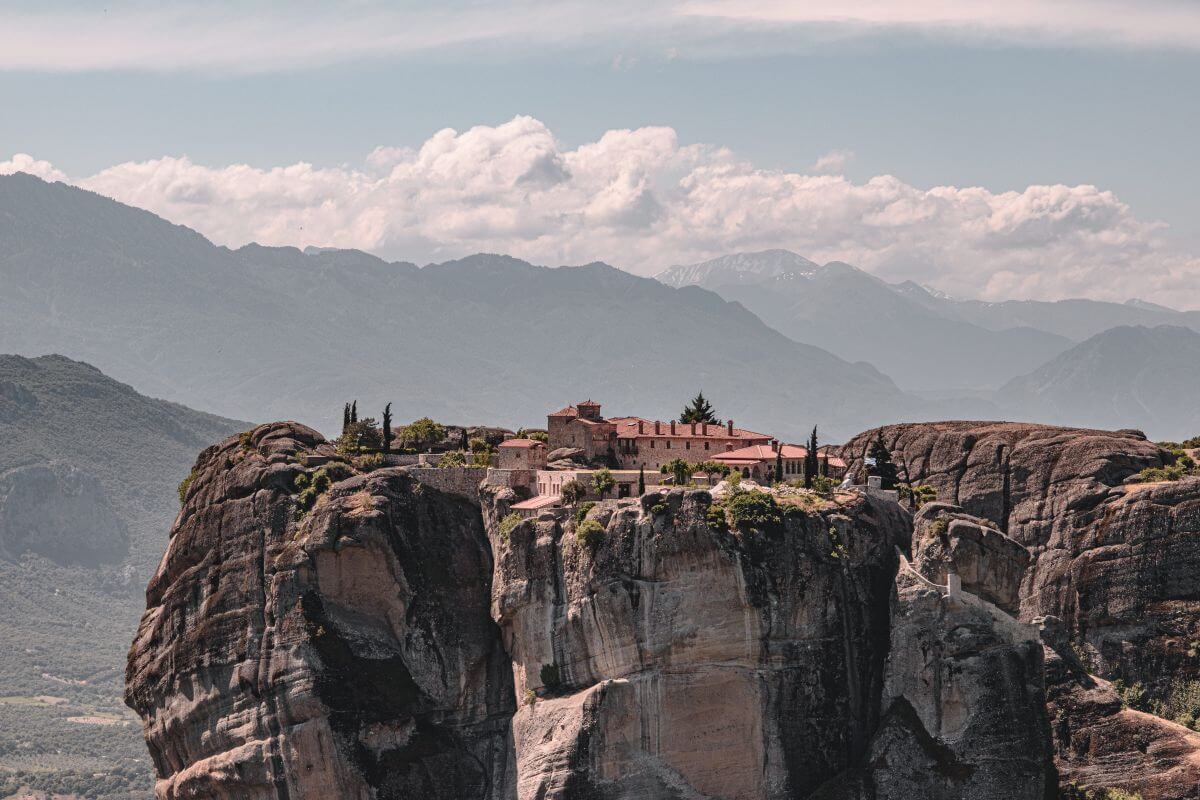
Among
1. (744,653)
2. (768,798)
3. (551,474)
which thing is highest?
(551,474)

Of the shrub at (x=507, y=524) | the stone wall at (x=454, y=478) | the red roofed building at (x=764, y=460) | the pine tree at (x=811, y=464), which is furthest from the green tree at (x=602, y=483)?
the pine tree at (x=811, y=464)

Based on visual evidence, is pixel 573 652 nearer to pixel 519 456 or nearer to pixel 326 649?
pixel 326 649

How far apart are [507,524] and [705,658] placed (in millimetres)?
14685

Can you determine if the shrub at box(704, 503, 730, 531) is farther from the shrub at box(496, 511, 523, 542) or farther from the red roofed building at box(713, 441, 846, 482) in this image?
the red roofed building at box(713, 441, 846, 482)

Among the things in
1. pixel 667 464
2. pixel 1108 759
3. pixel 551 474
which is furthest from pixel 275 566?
pixel 1108 759

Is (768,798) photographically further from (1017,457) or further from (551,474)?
(1017,457)

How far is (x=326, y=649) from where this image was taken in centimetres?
11031

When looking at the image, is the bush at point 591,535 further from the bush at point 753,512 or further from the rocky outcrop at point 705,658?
the bush at point 753,512

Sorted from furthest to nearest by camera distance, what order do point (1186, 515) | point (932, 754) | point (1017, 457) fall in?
point (1017, 457), point (1186, 515), point (932, 754)

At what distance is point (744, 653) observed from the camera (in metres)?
103

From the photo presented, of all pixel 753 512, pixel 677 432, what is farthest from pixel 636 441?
pixel 753 512

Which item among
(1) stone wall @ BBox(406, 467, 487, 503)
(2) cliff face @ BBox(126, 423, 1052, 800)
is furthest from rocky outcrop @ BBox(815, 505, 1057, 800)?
(1) stone wall @ BBox(406, 467, 487, 503)

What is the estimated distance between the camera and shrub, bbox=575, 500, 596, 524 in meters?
109

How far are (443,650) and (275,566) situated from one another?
9721mm
